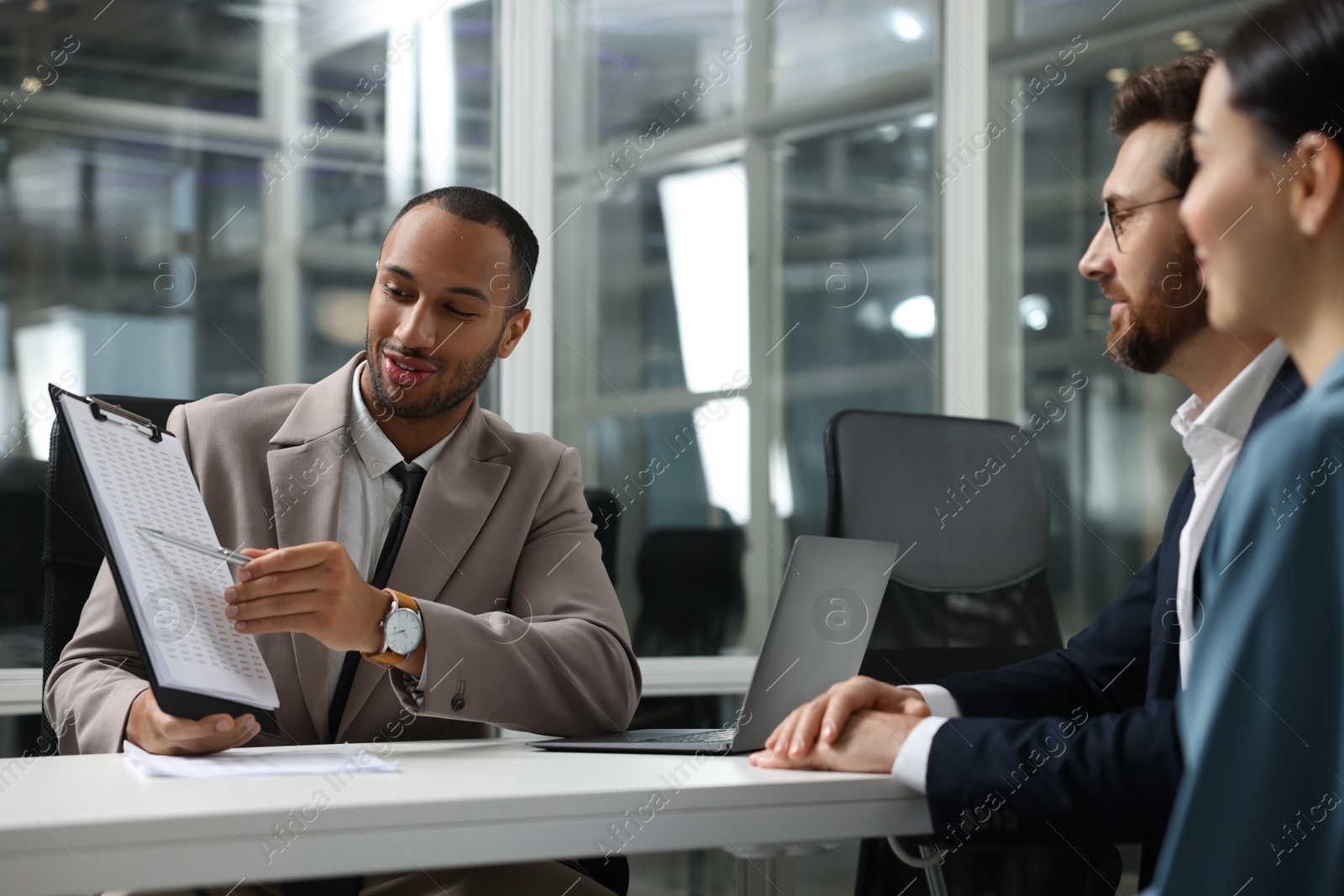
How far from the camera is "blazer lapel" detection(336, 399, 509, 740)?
5.47 ft

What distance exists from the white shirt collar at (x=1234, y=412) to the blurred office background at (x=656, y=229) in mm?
1980

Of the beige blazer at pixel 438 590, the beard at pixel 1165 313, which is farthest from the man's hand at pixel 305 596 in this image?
the beard at pixel 1165 313

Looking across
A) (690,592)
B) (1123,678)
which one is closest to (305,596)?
(1123,678)

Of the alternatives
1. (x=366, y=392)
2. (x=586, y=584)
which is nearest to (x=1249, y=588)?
(x=586, y=584)

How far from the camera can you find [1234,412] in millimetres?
1347

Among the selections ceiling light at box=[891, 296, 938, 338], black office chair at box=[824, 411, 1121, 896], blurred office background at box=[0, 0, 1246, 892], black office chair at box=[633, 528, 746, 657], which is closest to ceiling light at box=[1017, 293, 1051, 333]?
blurred office background at box=[0, 0, 1246, 892]

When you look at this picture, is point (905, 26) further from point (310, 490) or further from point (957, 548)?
point (310, 490)

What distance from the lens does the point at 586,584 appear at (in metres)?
1.77

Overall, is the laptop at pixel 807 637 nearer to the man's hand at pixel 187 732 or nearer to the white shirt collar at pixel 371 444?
the man's hand at pixel 187 732

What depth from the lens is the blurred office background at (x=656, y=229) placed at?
2.66 m

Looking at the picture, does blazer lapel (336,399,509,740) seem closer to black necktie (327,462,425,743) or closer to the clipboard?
black necktie (327,462,425,743)

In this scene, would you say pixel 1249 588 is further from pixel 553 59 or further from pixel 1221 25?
pixel 1221 25

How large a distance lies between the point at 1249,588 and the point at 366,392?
142 cm

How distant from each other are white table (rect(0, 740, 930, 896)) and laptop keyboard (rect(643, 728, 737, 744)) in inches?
6.7
